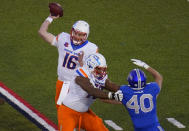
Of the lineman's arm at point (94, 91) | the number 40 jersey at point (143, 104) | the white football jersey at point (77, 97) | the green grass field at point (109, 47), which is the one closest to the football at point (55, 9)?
the white football jersey at point (77, 97)

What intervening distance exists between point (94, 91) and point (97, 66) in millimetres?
392

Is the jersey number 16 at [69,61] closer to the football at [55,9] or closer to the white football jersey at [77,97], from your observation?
the football at [55,9]

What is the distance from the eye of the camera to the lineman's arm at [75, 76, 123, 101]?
29.9ft

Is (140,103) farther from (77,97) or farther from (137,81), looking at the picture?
(77,97)

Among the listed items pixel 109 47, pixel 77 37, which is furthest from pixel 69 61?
pixel 109 47

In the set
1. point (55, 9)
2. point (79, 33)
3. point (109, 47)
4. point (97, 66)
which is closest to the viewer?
point (97, 66)

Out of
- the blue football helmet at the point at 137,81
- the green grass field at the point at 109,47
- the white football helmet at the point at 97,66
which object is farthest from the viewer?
the green grass field at the point at 109,47

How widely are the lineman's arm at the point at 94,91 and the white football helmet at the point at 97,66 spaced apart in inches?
6.8

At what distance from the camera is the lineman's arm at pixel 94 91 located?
9109 mm

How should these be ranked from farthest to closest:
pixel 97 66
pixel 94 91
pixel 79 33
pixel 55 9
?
pixel 55 9
pixel 79 33
pixel 97 66
pixel 94 91

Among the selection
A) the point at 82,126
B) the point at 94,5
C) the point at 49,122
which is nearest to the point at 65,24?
the point at 94,5

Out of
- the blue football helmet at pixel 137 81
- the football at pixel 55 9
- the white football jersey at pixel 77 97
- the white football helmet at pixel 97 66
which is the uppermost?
the football at pixel 55 9

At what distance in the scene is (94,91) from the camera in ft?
30.4

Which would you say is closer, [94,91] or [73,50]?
[94,91]
